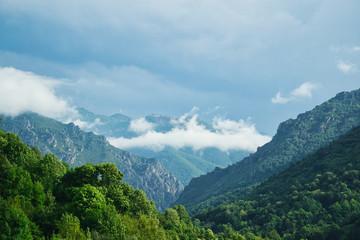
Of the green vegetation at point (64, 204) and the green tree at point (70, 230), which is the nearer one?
the green tree at point (70, 230)

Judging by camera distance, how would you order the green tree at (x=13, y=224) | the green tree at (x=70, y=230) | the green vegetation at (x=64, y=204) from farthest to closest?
the green vegetation at (x=64, y=204) < the green tree at (x=70, y=230) < the green tree at (x=13, y=224)

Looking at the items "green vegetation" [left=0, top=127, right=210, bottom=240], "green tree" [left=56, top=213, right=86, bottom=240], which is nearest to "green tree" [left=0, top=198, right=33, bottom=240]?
"green vegetation" [left=0, top=127, right=210, bottom=240]

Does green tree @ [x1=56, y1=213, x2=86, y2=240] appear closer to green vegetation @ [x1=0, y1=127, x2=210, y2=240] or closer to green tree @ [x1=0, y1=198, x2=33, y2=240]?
green vegetation @ [x1=0, y1=127, x2=210, y2=240]

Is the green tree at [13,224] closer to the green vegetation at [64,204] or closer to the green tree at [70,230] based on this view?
the green vegetation at [64,204]

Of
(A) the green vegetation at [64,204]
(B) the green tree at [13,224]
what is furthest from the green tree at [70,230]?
(B) the green tree at [13,224]

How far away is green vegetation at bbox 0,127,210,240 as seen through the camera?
60.7 m

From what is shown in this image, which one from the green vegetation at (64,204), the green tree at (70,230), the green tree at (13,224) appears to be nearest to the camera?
the green tree at (13,224)

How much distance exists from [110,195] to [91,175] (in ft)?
36.3

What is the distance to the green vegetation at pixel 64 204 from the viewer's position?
6066cm

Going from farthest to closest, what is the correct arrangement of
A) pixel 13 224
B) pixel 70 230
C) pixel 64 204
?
pixel 64 204 < pixel 70 230 < pixel 13 224

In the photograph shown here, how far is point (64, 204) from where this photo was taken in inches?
3095

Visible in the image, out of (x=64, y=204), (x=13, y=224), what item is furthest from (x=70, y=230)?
(x=64, y=204)

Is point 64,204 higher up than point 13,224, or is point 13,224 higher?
point 64,204

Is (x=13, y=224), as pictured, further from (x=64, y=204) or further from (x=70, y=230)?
(x=64, y=204)
